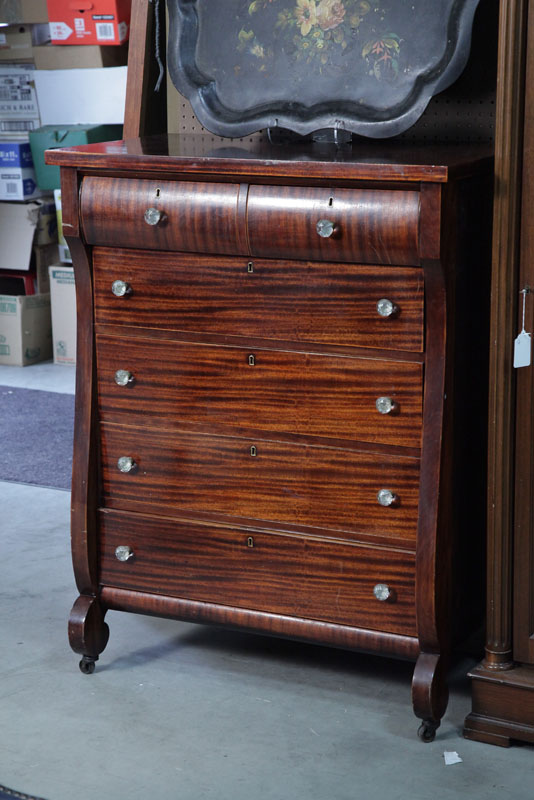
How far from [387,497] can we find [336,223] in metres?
0.54

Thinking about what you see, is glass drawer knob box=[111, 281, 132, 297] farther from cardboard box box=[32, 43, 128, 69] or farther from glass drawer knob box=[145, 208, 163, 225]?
cardboard box box=[32, 43, 128, 69]

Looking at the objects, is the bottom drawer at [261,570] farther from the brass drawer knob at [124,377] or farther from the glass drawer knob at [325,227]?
the glass drawer knob at [325,227]

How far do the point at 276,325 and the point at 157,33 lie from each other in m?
0.96

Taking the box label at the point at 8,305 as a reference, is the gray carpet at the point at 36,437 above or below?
below

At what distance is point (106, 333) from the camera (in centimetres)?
247

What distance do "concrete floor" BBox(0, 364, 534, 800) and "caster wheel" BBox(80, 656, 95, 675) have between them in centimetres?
3

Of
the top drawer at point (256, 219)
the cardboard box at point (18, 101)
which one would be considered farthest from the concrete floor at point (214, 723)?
the cardboard box at point (18, 101)

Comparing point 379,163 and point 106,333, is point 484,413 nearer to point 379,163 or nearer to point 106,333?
point 379,163

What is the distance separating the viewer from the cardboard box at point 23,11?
5270 mm

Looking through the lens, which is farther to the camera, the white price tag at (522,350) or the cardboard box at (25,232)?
the cardboard box at (25,232)

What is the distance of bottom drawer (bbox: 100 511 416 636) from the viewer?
228 centimetres

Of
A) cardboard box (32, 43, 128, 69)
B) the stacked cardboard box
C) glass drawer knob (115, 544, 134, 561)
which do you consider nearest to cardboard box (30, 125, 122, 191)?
the stacked cardboard box

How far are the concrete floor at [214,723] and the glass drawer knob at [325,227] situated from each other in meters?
0.98

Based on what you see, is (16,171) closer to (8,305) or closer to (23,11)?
(8,305)
